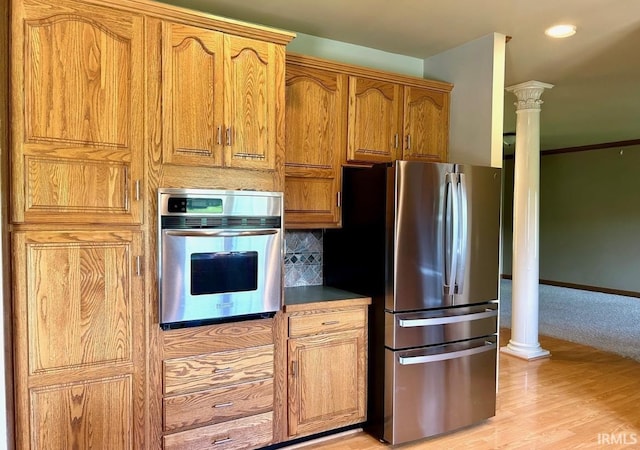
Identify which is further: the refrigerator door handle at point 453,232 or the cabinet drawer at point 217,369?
the refrigerator door handle at point 453,232

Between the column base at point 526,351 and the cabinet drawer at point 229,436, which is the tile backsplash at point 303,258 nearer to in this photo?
the cabinet drawer at point 229,436

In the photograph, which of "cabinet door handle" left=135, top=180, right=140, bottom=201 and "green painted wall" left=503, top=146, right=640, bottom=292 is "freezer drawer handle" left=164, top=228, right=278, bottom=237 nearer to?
"cabinet door handle" left=135, top=180, right=140, bottom=201

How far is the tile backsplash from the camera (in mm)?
3203

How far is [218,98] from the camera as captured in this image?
236cm

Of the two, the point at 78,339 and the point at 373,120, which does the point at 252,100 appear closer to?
the point at 373,120

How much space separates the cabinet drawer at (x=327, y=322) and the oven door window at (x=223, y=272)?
14.3 inches

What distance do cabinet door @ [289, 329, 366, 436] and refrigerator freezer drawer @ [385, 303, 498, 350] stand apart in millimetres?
230

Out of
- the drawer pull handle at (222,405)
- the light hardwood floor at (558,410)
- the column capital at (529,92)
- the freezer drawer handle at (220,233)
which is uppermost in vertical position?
the column capital at (529,92)

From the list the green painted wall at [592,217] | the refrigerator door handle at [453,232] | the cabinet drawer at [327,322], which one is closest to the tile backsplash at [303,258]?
the cabinet drawer at [327,322]

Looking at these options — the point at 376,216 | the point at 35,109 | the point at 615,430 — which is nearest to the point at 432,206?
the point at 376,216

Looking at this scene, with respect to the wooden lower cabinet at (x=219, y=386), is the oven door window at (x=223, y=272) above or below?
above

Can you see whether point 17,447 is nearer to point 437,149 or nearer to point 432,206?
point 432,206

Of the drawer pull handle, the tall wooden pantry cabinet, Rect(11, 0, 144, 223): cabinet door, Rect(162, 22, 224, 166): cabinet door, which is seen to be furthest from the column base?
Rect(11, 0, 144, 223): cabinet door

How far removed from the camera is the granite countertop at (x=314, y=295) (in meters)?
2.72
